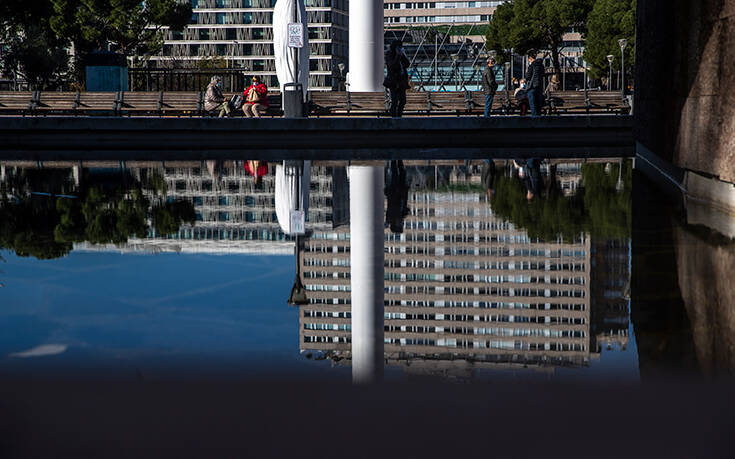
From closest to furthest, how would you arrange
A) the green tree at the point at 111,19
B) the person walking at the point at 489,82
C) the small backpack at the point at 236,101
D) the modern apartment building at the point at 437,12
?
the person walking at the point at 489,82
the small backpack at the point at 236,101
the green tree at the point at 111,19
the modern apartment building at the point at 437,12

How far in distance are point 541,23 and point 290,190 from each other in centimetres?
6902

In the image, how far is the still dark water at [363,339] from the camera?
107 inches

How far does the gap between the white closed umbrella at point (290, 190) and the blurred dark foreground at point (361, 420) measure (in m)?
4.93

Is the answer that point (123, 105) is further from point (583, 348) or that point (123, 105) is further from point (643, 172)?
point (583, 348)

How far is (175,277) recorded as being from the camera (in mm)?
5895

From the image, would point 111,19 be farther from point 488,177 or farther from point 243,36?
point 488,177

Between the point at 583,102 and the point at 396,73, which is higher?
the point at 396,73

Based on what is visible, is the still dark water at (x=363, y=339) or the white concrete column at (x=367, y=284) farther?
the white concrete column at (x=367, y=284)

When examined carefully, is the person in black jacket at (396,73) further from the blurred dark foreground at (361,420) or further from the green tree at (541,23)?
the green tree at (541,23)

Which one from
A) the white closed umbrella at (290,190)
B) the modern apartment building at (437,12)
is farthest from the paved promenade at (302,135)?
the modern apartment building at (437,12)

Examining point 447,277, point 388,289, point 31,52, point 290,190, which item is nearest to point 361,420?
point 388,289

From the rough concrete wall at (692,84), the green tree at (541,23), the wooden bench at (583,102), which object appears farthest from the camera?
the green tree at (541,23)

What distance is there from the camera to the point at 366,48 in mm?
37219

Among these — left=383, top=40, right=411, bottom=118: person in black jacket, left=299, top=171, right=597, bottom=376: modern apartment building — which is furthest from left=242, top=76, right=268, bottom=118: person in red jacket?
left=299, top=171, right=597, bottom=376: modern apartment building
